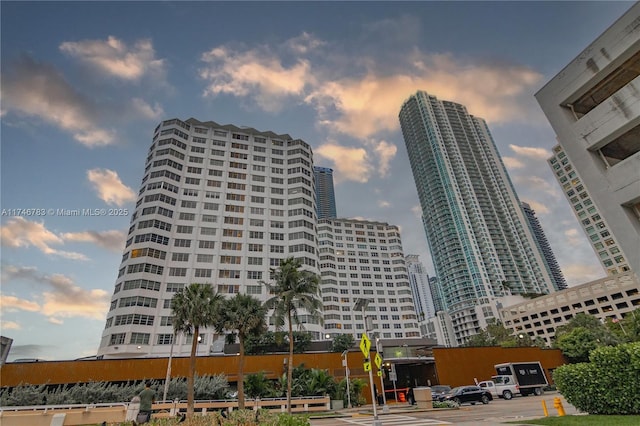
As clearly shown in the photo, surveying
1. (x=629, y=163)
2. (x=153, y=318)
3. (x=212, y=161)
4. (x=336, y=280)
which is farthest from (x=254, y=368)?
(x=336, y=280)

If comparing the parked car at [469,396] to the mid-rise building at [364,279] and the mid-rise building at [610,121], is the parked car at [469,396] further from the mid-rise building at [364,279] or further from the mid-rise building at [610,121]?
the mid-rise building at [364,279]

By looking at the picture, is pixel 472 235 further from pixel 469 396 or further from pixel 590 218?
pixel 469 396

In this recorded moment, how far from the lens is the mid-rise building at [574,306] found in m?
95.3

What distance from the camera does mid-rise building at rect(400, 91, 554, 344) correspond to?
157 meters

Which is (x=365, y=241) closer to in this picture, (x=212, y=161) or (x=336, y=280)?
(x=336, y=280)

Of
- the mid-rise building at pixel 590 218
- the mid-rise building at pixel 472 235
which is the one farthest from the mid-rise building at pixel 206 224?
the mid-rise building at pixel 472 235

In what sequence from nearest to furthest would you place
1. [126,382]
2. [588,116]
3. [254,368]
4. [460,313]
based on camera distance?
[588,116] < [126,382] < [254,368] < [460,313]

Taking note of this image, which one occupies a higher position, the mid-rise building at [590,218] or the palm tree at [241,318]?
the mid-rise building at [590,218]

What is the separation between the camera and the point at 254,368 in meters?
38.7

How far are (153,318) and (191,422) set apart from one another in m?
59.5

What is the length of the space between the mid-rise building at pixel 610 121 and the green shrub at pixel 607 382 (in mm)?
4663

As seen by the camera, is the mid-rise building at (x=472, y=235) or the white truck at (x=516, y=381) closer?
the white truck at (x=516, y=381)

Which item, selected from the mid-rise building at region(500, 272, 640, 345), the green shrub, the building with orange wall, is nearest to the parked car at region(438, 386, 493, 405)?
the building with orange wall

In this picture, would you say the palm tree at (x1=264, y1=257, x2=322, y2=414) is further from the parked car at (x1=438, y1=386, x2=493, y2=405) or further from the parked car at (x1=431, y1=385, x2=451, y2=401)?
the parked car at (x1=438, y1=386, x2=493, y2=405)
